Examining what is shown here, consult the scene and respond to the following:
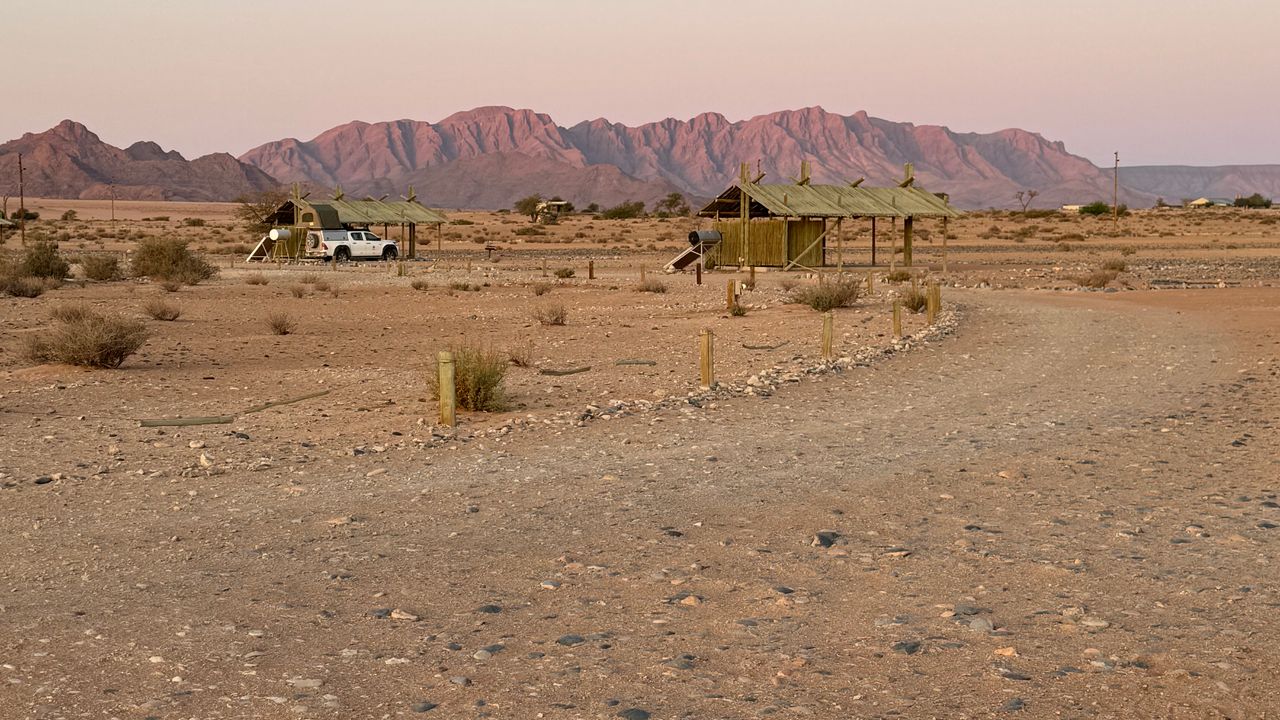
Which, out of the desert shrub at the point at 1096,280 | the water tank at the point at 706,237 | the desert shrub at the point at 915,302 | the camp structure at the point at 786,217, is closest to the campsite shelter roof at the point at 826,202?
the camp structure at the point at 786,217

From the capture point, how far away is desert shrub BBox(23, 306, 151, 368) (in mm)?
16703

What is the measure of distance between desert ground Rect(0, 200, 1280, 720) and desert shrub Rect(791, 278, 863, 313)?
26.6ft

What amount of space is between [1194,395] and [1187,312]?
574 inches

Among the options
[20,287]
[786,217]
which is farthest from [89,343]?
[786,217]

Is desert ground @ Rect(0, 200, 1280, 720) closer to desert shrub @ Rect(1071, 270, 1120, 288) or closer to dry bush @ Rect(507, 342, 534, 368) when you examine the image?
dry bush @ Rect(507, 342, 534, 368)

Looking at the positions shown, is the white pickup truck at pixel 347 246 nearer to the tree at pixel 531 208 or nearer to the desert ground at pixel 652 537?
the desert ground at pixel 652 537

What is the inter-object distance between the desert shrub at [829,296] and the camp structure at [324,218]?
28.9m

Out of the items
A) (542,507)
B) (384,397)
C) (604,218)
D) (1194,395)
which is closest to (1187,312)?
(1194,395)

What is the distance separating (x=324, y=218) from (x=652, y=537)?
50319mm

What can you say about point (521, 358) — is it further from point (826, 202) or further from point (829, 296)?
point (826, 202)

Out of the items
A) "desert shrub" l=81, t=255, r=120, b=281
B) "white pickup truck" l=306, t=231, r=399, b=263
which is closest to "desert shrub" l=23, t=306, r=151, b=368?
"desert shrub" l=81, t=255, r=120, b=281

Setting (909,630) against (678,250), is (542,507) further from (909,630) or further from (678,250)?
(678,250)

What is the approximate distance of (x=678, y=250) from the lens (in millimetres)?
68625

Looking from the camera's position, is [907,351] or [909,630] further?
[907,351]
